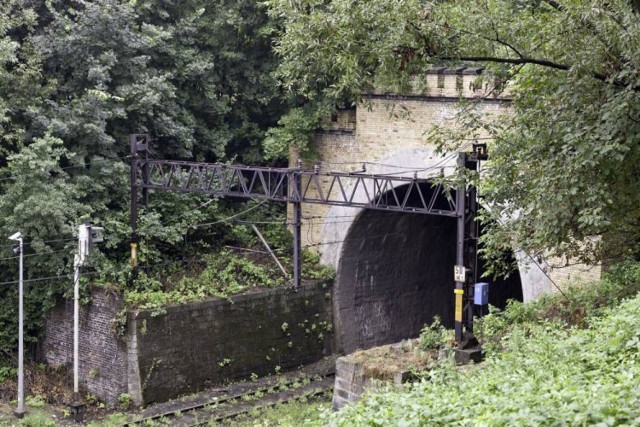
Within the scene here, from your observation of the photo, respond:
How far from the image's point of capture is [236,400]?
18219 mm

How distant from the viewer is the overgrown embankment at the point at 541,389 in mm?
6660

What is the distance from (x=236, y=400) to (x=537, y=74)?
31.3 feet

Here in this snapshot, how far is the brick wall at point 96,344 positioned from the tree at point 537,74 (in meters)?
8.22

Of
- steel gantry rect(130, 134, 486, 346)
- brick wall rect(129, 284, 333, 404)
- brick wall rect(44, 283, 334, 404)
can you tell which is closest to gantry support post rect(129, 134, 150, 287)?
steel gantry rect(130, 134, 486, 346)

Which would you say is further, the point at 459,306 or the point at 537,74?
the point at 459,306

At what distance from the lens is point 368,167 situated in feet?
69.0

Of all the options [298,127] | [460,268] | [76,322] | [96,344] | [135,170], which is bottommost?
[96,344]

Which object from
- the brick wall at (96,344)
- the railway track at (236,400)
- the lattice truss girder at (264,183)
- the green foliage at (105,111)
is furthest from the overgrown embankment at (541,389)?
the green foliage at (105,111)

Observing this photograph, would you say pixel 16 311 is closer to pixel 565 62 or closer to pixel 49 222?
pixel 49 222

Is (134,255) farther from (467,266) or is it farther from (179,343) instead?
(467,266)

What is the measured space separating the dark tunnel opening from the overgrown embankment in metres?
9.97

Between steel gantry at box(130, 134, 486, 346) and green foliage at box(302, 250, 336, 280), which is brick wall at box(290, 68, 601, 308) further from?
steel gantry at box(130, 134, 486, 346)

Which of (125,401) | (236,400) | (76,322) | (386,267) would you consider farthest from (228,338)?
(386,267)

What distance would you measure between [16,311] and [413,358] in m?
9.47
